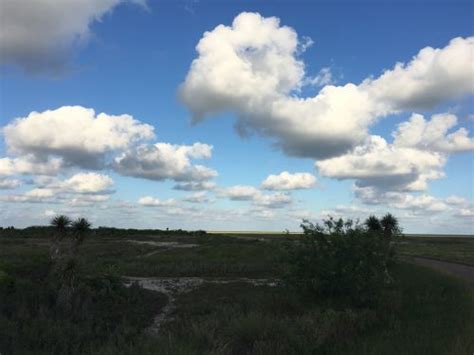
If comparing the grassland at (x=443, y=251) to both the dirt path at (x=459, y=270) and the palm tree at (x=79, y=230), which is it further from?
the palm tree at (x=79, y=230)

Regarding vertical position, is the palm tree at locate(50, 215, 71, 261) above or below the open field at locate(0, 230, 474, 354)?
above

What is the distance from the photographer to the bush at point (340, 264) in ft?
50.5

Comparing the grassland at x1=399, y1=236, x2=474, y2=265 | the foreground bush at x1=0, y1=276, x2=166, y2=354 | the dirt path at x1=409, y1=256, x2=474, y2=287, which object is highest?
the grassland at x1=399, y1=236, x2=474, y2=265

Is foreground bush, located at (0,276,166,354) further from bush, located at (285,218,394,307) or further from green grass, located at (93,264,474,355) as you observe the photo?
bush, located at (285,218,394,307)

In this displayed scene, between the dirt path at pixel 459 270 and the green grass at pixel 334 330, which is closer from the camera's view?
the green grass at pixel 334 330

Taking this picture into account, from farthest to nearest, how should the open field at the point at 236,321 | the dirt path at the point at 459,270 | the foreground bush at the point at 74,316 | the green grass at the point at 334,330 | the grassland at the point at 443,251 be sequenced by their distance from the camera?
1. the grassland at the point at 443,251
2. the dirt path at the point at 459,270
3. the foreground bush at the point at 74,316
4. the open field at the point at 236,321
5. the green grass at the point at 334,330

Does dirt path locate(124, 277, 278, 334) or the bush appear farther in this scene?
dirt path locate(124, 277, 278, 334)

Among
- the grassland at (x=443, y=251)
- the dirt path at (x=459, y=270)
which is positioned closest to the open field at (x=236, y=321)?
the dirt path at (x=459, y=270)

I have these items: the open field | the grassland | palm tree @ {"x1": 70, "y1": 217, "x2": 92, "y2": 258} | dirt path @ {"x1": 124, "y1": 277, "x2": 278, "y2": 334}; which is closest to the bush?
the open field

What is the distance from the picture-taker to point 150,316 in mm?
18422

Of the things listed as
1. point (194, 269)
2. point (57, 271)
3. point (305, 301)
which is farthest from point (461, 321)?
point (194, 269)

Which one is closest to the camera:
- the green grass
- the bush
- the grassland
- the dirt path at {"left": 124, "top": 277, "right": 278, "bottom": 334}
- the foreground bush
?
the green grass

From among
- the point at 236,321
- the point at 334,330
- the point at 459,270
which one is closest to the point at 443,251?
the point at 459,270

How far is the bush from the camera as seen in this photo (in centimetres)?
1538
